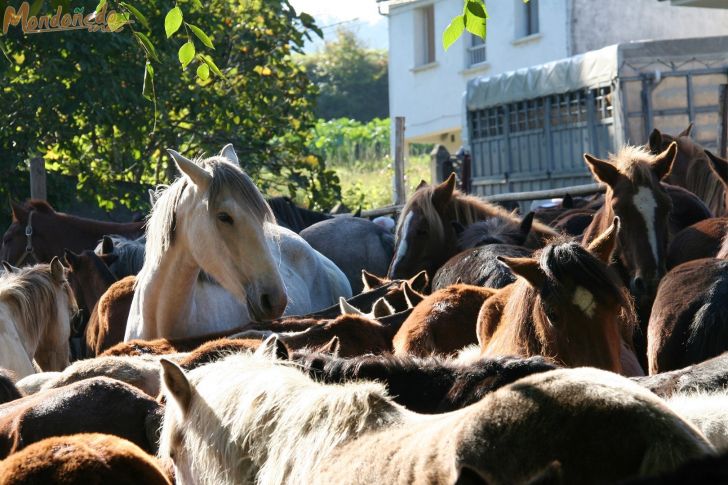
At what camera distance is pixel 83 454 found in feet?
8.48

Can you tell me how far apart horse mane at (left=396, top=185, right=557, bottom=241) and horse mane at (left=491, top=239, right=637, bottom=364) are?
155 inches

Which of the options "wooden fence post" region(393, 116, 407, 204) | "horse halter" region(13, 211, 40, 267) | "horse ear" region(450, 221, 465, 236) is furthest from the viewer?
"wooden fence post" region(393, 116, 407, 204)

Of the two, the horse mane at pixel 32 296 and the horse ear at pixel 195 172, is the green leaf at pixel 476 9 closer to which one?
the horse ear at pixel 195 172

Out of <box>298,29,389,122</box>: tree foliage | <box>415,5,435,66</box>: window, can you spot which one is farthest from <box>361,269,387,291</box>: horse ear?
<box>298,29,389,122</box>: tree foliage

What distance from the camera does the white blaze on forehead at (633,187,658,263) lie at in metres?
6.11

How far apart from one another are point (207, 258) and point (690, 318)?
7.91 feet

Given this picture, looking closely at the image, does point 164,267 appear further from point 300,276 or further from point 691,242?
point 691,242

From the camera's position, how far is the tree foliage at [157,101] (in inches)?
490

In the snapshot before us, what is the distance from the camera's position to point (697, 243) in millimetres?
6582

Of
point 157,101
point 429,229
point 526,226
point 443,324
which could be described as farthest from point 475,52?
point 443,324

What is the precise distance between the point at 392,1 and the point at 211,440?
25503mm

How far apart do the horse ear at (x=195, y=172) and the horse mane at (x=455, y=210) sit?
8.18 ft

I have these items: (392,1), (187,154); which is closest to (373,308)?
(187,154)

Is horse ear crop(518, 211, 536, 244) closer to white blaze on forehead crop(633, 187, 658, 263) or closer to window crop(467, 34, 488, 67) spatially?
white blaze on forehead crop(633, 187, 658, 263)
